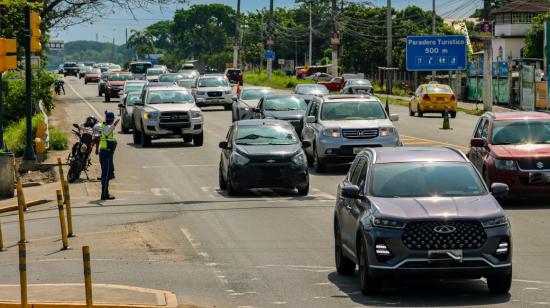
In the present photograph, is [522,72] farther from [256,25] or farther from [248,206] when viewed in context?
[256,25]

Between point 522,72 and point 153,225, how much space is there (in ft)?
155

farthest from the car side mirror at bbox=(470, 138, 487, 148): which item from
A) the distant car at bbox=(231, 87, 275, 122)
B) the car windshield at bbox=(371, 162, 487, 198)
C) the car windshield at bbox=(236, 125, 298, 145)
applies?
the distant car at bbox=(231, 87, 275, 122)

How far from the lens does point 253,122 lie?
2669cm

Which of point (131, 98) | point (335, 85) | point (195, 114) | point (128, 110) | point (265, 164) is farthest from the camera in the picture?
point (335, 85)

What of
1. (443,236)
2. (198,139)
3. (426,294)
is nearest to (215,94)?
(198,139)

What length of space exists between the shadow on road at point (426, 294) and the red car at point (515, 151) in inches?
331

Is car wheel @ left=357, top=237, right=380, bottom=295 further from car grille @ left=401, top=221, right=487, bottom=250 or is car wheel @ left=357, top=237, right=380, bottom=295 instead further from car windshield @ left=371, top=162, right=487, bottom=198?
car windshield @ left=371, top=162, right=487, bottom=198

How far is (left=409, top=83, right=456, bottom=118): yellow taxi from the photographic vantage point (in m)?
56.5

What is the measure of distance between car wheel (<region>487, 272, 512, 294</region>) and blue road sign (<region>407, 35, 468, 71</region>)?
51.2 metres

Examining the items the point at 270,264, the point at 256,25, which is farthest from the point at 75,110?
the point at 256,25

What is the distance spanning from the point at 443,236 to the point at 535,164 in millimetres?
10119

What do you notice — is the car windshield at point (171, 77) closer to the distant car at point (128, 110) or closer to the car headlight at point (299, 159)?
the distant car at point (128, 110)

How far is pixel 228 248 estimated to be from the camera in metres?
17.6

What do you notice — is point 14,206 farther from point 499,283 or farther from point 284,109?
point 284,109
